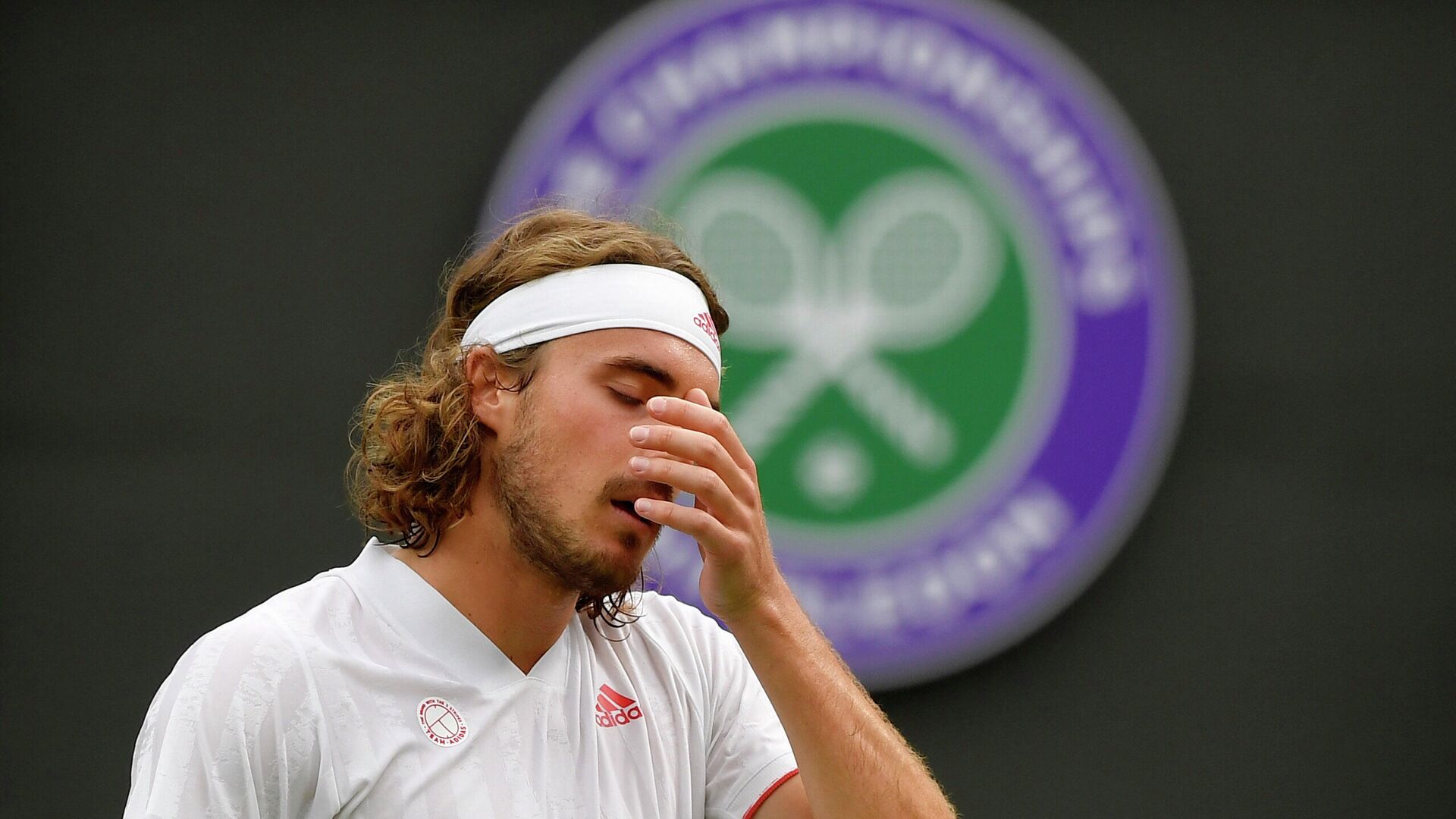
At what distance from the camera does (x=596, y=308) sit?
6.50 feet

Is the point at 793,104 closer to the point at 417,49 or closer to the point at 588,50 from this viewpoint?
the point at 588,50

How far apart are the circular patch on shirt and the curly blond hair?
9.6 inches

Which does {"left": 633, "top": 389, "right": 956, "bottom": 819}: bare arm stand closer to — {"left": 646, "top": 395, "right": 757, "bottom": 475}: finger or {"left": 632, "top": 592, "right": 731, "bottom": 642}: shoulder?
{"left": 646, "top": 395, "right": 757, "bottom": 475}: finger

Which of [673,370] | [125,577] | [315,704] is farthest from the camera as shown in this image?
[125,577]

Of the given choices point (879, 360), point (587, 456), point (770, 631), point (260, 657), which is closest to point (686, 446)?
point (587, 456)

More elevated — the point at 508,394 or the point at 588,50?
the point at 588,50

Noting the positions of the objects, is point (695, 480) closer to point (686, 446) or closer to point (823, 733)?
point (686, 446)

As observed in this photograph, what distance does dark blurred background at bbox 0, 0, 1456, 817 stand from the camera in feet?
10.3

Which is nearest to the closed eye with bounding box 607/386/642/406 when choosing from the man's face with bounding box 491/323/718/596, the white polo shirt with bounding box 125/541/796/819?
the man's face with bounding box 491/323/718/596

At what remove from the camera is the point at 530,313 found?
2023 millimetres

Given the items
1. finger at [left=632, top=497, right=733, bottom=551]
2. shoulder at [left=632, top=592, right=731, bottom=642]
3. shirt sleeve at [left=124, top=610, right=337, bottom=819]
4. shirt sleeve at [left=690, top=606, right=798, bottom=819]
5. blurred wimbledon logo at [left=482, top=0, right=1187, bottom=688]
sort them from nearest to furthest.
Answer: shirt sleeve at [left=124, top=610, right=337, bottom=819] < finger at [left=632, top=497, right=733, bottom=551] < shirt sleeve at [left=690, top=606, right=798, bottom=819] < shoulder at [left=632, top=592, right=731, bottom=642] < blurred wimbledon logo at [left=482, top=0, right=1187, bottom=688]

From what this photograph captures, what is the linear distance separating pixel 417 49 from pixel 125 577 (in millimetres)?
1286

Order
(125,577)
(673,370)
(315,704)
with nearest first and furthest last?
(315,704) < (673,370) < (125,577)

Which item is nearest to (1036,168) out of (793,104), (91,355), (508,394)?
(793,104)
